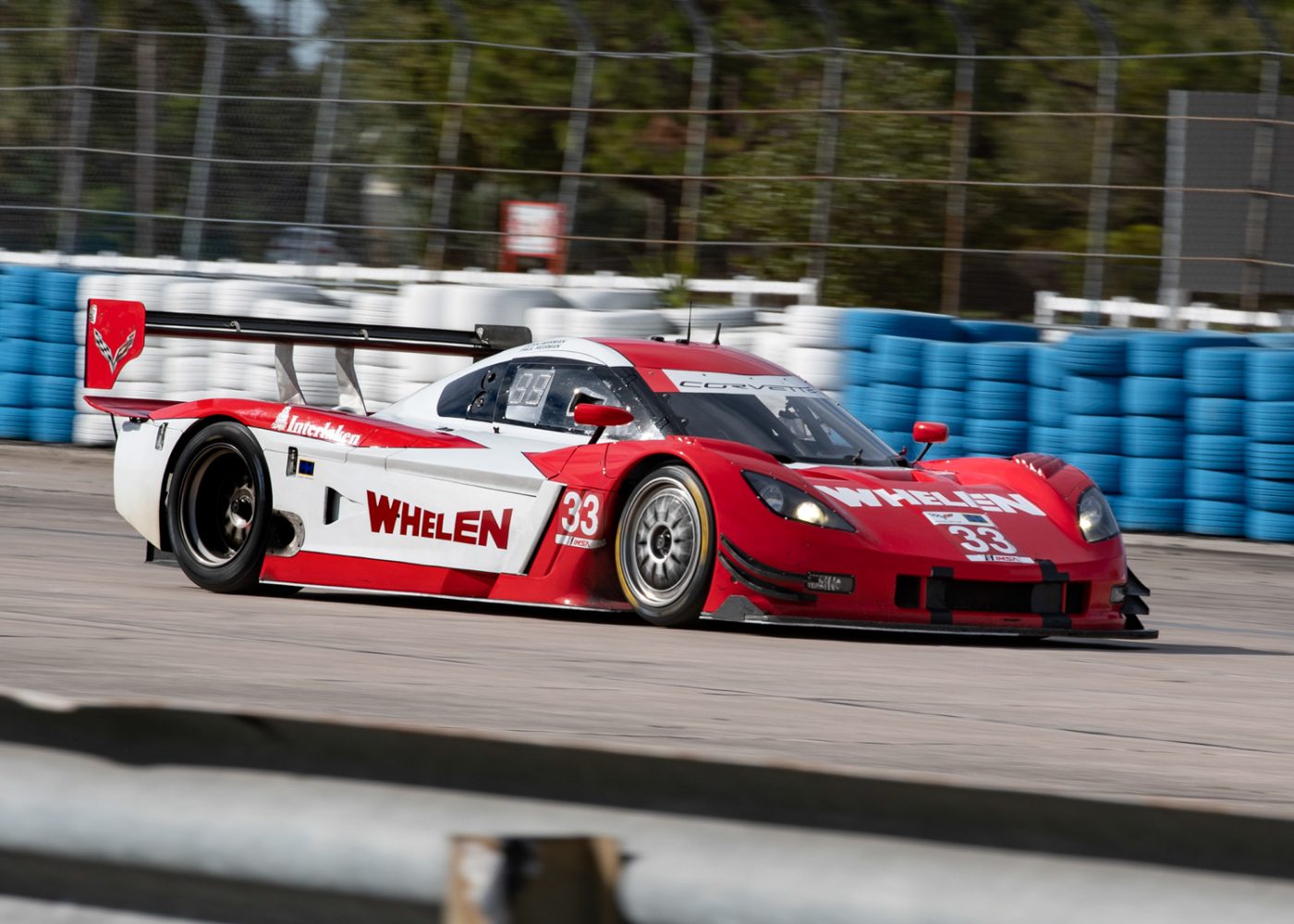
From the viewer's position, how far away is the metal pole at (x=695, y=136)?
15836 mm

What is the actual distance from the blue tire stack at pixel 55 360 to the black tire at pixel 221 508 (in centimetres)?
746

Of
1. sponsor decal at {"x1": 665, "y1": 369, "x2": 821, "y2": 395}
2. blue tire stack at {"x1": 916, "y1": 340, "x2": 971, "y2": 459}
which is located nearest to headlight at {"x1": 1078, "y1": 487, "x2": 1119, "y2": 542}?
sponsor decal at {"x1": 665, "y1": 369, "x2": 821, "y2": 395}

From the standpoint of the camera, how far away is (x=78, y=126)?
1736 cm

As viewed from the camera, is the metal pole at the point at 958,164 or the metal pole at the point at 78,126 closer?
the metal pole at the point at 958,164

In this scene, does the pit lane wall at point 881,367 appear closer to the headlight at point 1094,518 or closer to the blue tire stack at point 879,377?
the blue tire stack at point 879,377

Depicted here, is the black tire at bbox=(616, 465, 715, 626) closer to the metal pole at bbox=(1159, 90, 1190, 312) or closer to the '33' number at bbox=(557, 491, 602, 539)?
the '33' number at bbox=(557, 491, 602, 539)

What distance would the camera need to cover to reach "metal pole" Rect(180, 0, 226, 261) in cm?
1698

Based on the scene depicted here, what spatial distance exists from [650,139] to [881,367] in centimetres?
370

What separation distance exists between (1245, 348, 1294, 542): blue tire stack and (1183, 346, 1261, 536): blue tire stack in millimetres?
55

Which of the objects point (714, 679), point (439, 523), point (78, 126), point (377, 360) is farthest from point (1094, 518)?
point (78, 126)

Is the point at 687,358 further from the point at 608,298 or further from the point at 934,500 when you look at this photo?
the point at 608,298

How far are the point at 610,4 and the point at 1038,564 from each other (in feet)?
40.1

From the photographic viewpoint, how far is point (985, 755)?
15.0 ft

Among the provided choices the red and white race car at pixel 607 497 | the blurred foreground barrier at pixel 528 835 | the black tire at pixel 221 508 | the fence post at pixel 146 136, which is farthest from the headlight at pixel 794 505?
the fence post at pixel 146 136
